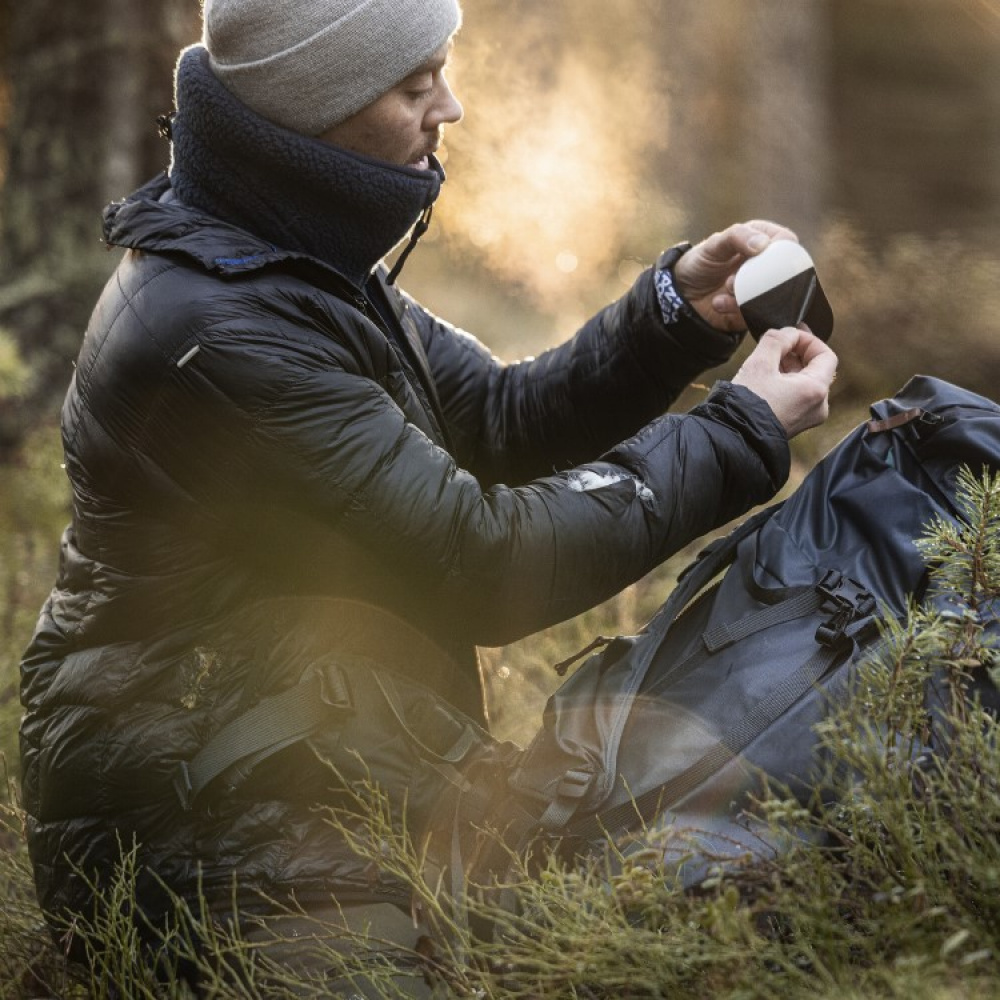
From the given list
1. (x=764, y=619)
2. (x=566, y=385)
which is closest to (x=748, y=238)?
(x=566, y=385)

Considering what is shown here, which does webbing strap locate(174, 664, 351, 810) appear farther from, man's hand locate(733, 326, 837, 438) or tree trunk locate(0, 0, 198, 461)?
tree trunk locate(0, 0, 198, 461)

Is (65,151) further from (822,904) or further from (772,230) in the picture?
(822,904)

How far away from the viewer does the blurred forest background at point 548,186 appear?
16.5ft

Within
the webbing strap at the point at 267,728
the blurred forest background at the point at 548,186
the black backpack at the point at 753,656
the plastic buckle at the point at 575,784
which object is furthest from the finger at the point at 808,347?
the blurred forest background at the point at 548,186

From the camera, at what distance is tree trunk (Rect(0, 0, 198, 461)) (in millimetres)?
5500

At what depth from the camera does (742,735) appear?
175 cm

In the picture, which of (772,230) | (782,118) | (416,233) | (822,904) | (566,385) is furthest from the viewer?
(782,118)

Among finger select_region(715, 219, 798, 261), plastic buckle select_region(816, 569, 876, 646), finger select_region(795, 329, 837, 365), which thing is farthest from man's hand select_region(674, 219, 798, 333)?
plastic buckle select_region(816, 569, 876, 646)

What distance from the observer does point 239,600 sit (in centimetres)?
196

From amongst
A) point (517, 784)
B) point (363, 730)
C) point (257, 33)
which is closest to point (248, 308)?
point (257, 33)

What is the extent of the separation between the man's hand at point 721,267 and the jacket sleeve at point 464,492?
1.37ft

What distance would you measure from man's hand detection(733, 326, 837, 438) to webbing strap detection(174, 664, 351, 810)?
825 mm

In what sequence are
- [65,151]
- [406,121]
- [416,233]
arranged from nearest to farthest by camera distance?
[406,121] → [416,233] → [65,151]

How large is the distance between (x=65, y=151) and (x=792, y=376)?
4.58 m
